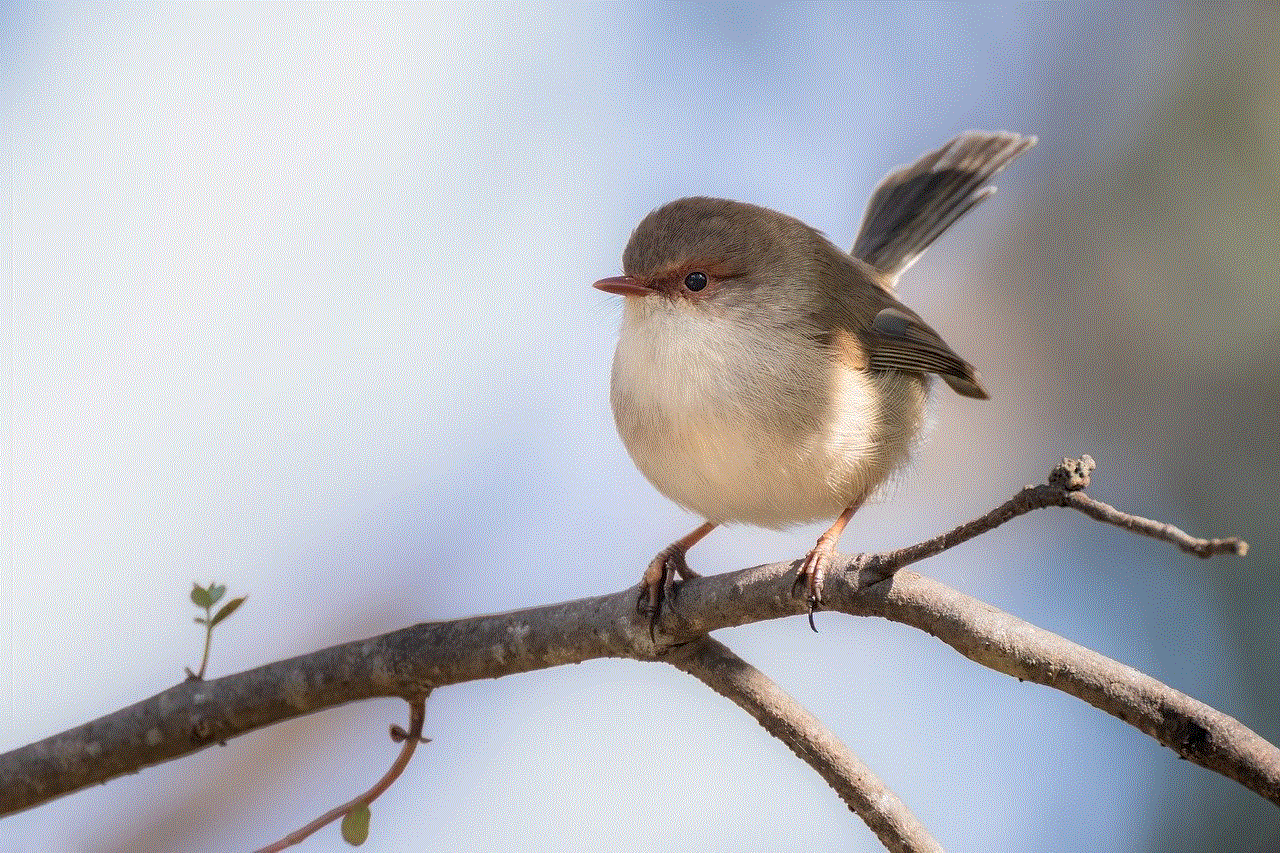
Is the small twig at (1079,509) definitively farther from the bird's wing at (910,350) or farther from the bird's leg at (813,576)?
the bird's wing at (910,350)

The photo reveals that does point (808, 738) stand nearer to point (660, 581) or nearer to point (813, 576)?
point (813, 576)

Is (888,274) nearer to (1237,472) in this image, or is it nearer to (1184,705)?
(1237,472)

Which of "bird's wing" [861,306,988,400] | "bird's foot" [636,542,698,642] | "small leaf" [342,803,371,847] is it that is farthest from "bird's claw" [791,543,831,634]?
"bird's wing" [861,306,988,400]

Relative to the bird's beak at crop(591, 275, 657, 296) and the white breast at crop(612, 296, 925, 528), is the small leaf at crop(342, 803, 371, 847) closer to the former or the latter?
the white breast at crop(612, 296, 925, 528)

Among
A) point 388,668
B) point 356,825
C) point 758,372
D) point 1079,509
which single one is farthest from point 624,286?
point 1079,509

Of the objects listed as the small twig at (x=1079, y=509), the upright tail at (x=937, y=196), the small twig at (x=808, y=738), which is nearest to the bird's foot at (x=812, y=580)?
the small twig at (x=808, y=738)

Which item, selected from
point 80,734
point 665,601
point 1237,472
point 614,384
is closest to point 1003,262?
point 1237,472
